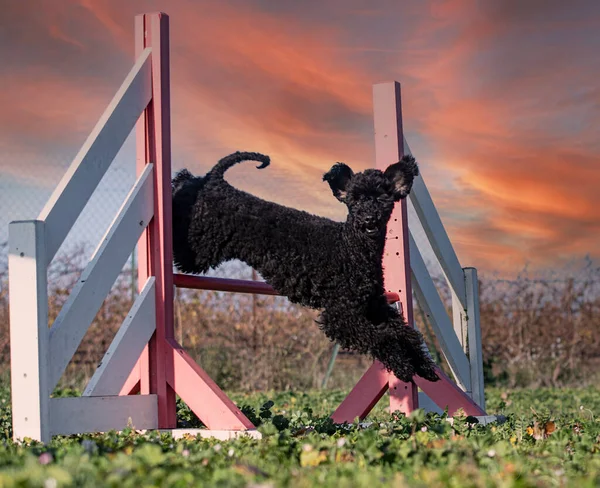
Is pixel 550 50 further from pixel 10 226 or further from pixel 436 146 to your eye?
pixel 10 226

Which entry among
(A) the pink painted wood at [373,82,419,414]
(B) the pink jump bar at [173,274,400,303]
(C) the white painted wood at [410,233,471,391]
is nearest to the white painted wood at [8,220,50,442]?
(B) the pink jump bar at [173,274,400,303]

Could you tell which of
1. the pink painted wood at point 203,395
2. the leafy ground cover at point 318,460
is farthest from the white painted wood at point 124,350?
the leafy ground cover at point 318,460

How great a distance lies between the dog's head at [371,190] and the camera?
11.7ft

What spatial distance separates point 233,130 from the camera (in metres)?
7.46

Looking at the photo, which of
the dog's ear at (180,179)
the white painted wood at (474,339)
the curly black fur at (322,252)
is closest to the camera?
the curly black fur at (322,252)

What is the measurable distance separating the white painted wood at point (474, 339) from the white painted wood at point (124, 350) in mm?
2524

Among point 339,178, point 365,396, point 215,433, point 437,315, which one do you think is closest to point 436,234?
point 437,315

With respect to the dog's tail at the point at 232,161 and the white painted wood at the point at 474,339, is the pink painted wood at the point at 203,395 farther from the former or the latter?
the white painted wood at the point at 474,339

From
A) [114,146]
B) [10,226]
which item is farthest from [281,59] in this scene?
[10,226]

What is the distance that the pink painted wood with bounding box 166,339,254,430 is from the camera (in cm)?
331

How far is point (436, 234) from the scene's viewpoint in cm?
503

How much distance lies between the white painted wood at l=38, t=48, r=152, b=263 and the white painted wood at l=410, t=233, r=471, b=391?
189cm

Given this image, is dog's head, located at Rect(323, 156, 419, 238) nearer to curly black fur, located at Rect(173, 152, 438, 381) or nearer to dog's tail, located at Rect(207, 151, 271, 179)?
curly black fur, located at Rect(173, 152, 438, 381)

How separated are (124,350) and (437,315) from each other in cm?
214
